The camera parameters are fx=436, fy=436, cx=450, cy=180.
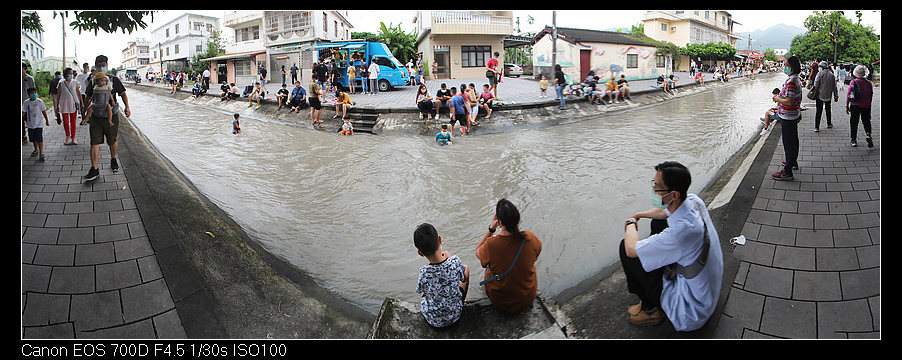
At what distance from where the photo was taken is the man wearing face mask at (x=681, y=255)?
2619 millimetres

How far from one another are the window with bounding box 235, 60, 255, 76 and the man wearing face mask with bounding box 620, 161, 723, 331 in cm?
3706

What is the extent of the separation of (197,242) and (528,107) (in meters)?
11.6

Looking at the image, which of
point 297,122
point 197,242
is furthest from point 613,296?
point 297,122

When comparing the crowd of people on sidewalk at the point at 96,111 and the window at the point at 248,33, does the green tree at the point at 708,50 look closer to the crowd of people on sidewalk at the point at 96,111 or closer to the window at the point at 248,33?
the window at the point at 248,33

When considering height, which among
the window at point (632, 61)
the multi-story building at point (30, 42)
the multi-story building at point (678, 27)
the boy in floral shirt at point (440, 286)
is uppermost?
the multi-story building at point (678, 27)

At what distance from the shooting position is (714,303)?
270 cm

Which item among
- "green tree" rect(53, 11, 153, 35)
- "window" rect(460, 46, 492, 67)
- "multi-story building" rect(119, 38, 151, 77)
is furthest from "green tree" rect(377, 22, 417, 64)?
"multi-story building" rect(119, 38, 151, 77)

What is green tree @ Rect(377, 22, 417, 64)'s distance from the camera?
30484 millimetres

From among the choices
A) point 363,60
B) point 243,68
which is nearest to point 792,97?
point 363,60

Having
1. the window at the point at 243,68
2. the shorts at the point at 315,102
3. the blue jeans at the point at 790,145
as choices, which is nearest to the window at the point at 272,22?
the window at the point at 243,68

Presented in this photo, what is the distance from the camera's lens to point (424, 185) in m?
7.63

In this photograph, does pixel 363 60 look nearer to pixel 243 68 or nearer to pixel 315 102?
pixel 315 102

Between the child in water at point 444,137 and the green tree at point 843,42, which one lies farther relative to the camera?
the green tree at point 843,42

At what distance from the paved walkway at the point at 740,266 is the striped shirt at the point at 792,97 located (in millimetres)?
822
